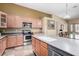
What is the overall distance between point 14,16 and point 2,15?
88 centimetres

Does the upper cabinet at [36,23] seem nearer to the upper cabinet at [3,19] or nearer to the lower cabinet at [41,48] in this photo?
the upper cabinet at [3,19]

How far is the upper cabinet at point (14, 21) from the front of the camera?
217 inches

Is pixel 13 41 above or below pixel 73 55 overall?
below

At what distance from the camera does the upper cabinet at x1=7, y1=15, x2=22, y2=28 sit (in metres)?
5.50

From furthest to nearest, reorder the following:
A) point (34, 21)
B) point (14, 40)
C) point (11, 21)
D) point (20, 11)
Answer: point (34, 21)
point (20, 11)
point (11, 21)
point (14, 40)

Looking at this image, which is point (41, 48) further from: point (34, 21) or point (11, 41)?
point (34, 21)

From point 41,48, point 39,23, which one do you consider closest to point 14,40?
point 39,23

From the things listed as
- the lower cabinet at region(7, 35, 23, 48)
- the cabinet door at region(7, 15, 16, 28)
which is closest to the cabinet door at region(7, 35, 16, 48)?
the lower cabinet at region(7, 35, 23, 48)

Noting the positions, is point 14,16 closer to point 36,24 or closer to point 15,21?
point 15,21

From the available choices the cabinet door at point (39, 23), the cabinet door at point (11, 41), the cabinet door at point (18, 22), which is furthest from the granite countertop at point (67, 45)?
the cabinet door at point (39, 23)

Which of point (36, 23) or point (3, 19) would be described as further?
point (36, 23)

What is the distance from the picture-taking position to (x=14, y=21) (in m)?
5.66

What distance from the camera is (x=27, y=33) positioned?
6.16 metres

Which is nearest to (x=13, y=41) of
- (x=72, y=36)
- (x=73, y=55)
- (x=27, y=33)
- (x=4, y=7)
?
(x=27, y=33)
